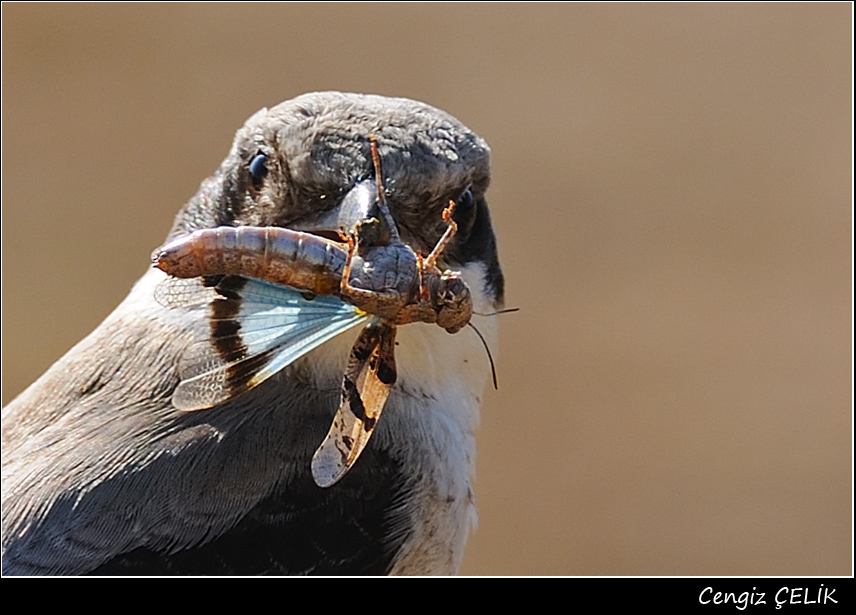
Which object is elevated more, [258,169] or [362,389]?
[258,169]

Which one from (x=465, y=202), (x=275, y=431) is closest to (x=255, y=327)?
(x=275, y=431)

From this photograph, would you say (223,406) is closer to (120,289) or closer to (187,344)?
(187,344)

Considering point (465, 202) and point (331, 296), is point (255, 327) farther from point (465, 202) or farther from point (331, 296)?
point (465, 202)

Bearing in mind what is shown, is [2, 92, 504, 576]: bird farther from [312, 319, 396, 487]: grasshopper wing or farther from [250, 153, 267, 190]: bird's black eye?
[312, 319, 396, 487]: grasshopper wing

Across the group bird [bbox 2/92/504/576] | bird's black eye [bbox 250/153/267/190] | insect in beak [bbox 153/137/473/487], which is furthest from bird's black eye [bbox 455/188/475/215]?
bird's black eye [bbox 250/153/267/190]

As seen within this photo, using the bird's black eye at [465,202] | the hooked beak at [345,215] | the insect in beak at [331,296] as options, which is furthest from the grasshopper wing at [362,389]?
the bird's black eye at [465,202]
